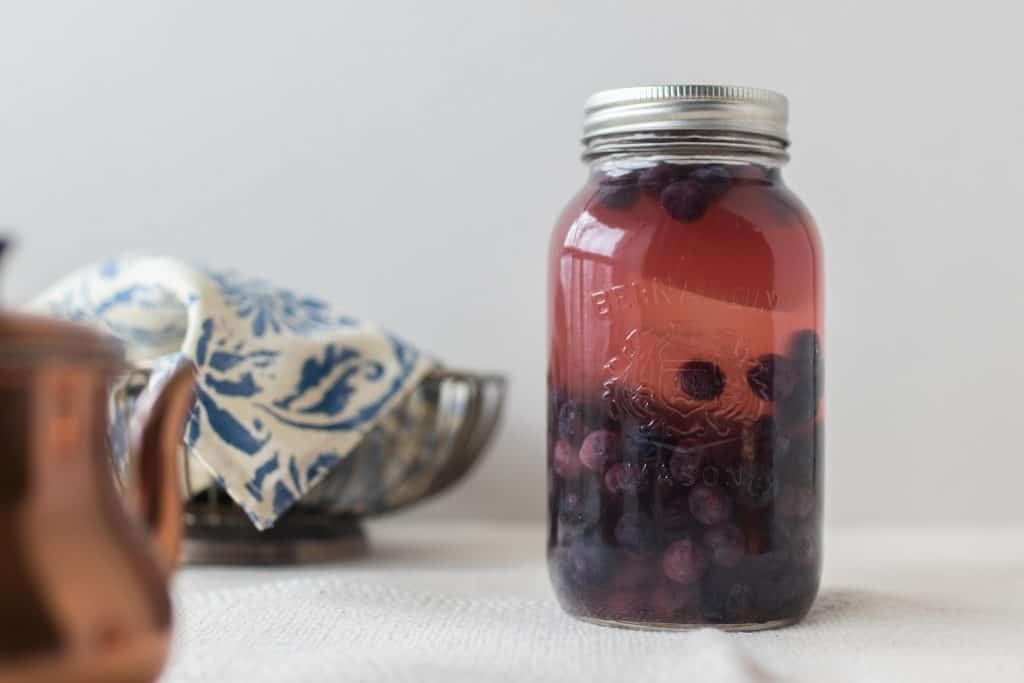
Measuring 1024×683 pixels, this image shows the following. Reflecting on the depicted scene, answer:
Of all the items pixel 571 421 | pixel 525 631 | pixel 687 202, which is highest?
pixel 687 202

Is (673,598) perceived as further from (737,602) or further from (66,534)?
(66,534)

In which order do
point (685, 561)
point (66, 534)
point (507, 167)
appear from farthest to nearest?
point (507, 167) < point (685, 561) < point (66, 534)

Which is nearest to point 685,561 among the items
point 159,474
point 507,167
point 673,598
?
point 673,598

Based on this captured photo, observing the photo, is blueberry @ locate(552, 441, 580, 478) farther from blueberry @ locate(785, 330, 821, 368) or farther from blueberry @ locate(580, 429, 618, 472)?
blueberry @ locate(785, 330, 821, 368)

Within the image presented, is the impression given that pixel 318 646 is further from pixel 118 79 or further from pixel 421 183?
pixel 118 79

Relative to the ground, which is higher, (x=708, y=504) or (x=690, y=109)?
(x=690, y=109)

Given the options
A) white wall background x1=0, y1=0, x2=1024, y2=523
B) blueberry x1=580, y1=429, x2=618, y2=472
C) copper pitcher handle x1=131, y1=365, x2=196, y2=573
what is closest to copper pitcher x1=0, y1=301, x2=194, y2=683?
copper pitcher handle x1=131, y1=365, x2=196, y2=573
